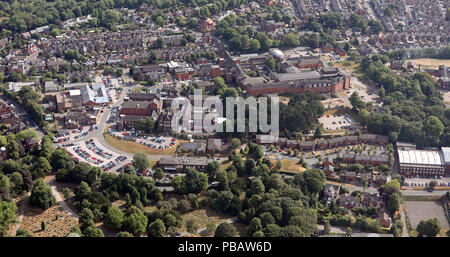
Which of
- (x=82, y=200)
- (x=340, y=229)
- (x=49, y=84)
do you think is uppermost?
(x=49, y=84)

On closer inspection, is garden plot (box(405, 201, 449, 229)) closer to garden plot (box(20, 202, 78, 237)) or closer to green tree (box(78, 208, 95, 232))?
green tree (box(78, 208, 95, 232))

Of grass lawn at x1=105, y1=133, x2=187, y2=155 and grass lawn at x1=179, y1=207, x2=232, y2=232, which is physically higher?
grass lawn at x1=105, y1=133, x2=187, y2=155

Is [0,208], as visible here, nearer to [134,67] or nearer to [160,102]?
[160,102]

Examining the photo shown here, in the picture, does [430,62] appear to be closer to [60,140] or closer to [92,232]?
[60,140]

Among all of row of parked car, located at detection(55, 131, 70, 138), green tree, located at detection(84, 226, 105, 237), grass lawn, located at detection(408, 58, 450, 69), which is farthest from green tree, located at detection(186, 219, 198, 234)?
grass lawn, located at detection(408, 58, 450, 69)

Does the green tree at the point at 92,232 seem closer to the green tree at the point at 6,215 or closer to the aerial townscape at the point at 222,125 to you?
the aerial townscape at the point at 222,125

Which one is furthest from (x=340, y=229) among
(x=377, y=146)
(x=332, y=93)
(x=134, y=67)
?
(x=134, y=67)

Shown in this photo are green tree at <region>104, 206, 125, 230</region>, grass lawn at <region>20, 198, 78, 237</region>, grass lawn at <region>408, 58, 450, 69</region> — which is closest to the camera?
green tree at <region>104, 206, 125, 230</region>
